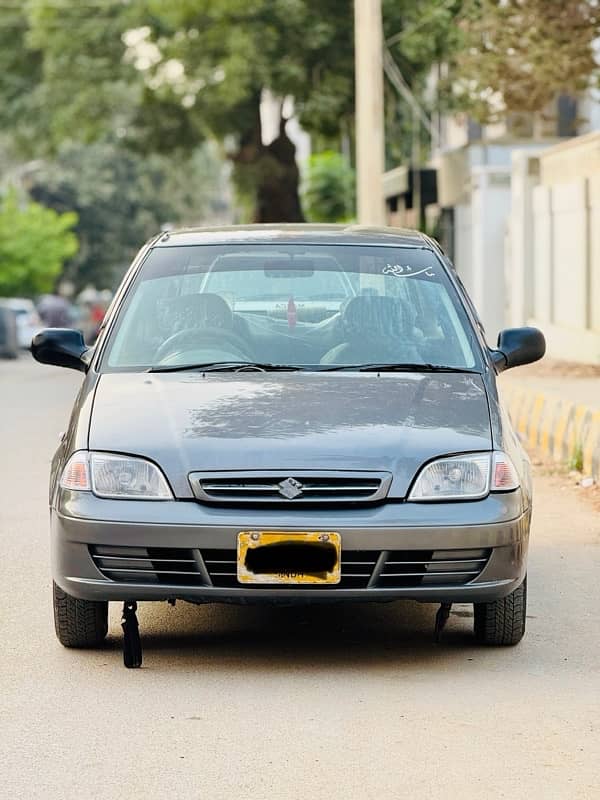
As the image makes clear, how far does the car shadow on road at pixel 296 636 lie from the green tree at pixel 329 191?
4658 cm

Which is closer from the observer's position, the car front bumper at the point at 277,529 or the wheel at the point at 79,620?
the car front bumper at the point at 277,529

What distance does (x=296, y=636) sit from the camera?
23.0ft

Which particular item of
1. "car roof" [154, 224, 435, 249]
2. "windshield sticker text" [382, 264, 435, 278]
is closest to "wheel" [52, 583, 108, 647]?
"car roof" [154, 224, 435, 249]

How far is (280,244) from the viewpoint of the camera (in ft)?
25.1

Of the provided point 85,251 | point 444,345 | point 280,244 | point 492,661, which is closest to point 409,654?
point 492,661

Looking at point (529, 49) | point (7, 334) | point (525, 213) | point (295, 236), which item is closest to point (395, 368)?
point (295, 236)

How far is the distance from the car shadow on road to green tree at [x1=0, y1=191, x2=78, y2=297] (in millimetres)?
62539

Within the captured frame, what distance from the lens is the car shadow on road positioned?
6.55 m

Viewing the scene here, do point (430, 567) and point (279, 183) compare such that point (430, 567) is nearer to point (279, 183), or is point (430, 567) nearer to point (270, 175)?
point (270, 175)

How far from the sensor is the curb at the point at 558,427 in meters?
12.6

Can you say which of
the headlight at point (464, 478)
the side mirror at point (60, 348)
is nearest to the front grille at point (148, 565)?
the headlight at point (464, 478)

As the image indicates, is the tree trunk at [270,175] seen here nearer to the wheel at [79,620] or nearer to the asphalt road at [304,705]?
the asphalt road at [304,705]

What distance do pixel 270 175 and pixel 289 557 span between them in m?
35.5

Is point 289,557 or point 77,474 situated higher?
point 77,474
